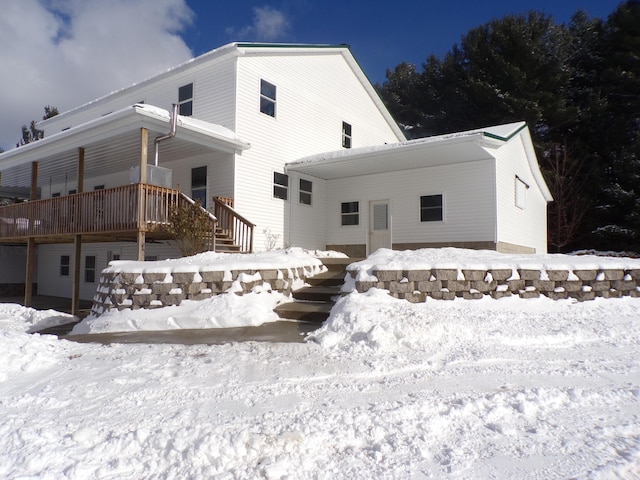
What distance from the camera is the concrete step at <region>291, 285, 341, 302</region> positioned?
25.0 ft

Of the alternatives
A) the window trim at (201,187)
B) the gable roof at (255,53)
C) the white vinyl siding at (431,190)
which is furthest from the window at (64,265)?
the white vinyl siding at (431,190)

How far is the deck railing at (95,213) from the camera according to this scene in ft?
32.9

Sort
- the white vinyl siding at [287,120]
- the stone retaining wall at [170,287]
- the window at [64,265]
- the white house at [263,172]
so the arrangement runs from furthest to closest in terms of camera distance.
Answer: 1. the window at [64,265]
2. the white vinyl siding at [287,120]
3. the white house at [263,172]
4. the stone retaining wall at [170,287]

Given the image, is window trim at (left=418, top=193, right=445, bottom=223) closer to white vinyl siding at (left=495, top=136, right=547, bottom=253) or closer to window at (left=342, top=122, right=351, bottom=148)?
white vinyl siding at (left=495, top=136, right=547, bottom=253)

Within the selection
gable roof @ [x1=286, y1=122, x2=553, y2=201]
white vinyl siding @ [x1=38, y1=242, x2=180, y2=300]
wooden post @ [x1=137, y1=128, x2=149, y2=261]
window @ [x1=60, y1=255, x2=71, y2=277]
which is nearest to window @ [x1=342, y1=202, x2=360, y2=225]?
gable roof @ [x1=286, y1=122, x2=553, y2=201]

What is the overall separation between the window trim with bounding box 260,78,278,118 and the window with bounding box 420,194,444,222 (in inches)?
224

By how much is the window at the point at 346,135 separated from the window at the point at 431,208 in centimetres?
537

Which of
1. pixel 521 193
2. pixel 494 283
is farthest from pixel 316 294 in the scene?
pixel 521 193

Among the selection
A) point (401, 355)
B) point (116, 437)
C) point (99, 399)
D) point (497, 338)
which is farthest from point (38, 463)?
point (497, 338)

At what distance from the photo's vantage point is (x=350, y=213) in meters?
14.9

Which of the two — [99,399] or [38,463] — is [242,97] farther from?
[38,463]

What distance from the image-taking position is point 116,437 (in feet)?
9.70

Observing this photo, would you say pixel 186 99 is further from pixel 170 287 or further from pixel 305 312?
pixel 305 312

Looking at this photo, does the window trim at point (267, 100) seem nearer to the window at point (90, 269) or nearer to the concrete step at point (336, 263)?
the concrete step at point (336, 263)
